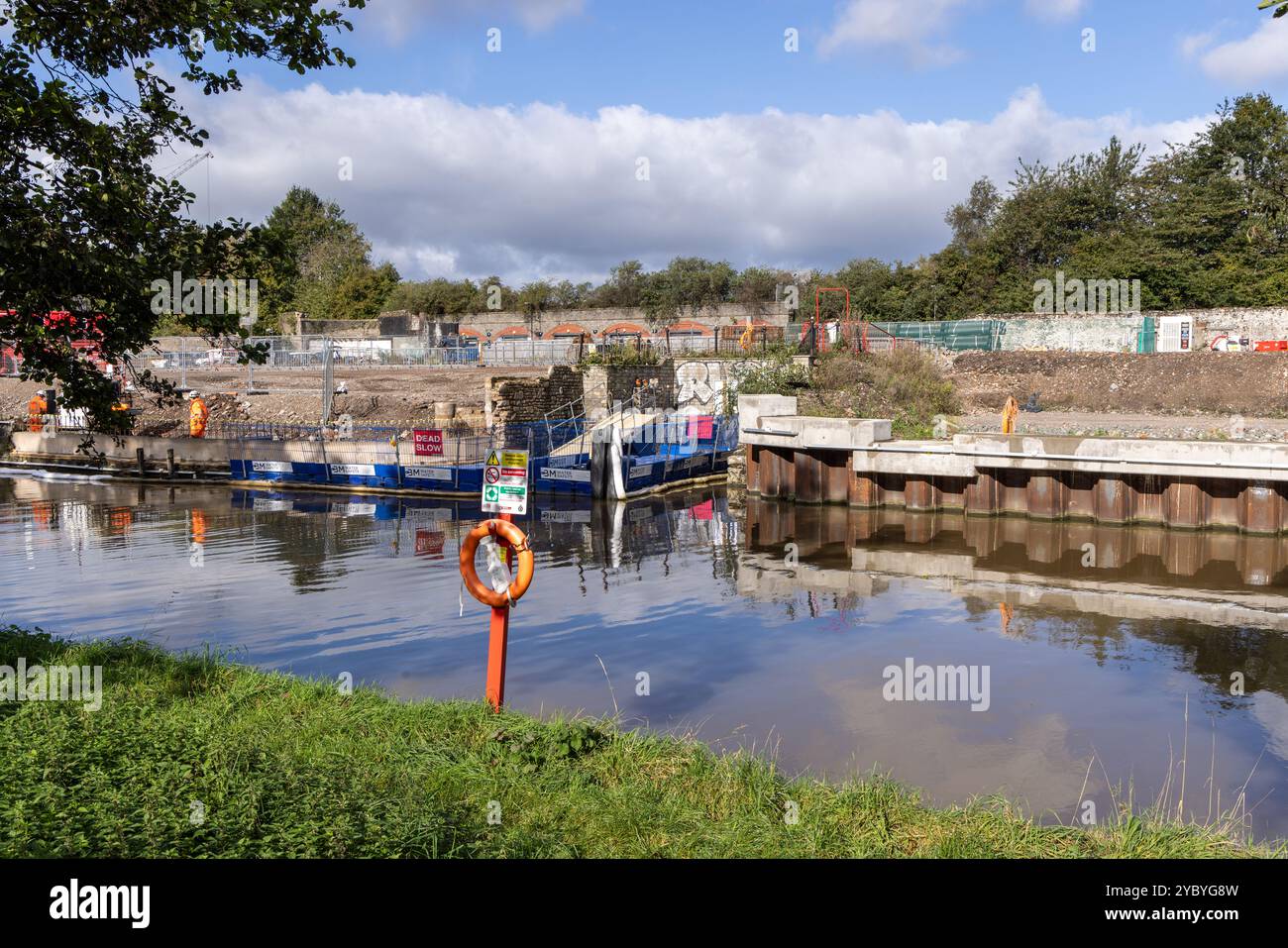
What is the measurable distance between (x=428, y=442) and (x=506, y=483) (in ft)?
70.1

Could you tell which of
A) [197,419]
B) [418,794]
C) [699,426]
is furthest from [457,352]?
[418,794]

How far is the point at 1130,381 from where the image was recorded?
3906 centimetres

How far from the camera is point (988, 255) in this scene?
61312 mm

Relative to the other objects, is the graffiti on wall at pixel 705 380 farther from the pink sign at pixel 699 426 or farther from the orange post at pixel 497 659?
the orange post at pixel 497 659

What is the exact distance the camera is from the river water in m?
9.39

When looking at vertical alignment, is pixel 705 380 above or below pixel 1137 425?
above

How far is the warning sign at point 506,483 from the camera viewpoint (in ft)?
30.7

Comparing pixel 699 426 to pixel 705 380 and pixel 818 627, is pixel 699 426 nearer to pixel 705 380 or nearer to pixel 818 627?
pixel 705 380

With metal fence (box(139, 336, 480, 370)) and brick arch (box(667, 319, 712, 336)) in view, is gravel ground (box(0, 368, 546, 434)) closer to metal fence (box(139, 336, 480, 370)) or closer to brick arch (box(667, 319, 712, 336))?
metal fence (box(139, 336, 480, 370))

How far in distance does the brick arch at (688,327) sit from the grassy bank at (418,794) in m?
54.5

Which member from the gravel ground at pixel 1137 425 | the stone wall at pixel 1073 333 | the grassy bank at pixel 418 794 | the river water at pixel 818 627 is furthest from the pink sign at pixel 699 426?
the grassy bank at pixel 418 794

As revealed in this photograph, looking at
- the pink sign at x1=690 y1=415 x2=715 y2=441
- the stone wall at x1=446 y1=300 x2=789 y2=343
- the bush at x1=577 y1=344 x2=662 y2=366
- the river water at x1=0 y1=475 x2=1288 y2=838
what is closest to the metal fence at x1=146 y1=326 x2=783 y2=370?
the bush at x1=577 y1=344 x2=662 y2=366
